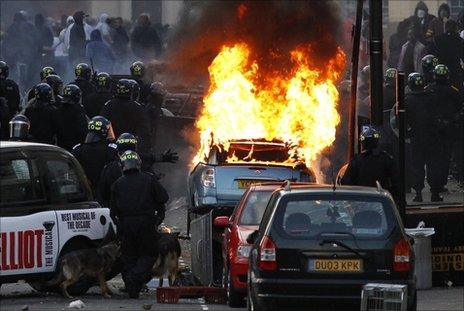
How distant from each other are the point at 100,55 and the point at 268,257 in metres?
22.9

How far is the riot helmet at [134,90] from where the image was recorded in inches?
1029

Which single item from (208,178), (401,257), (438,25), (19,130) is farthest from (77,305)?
(438,25)

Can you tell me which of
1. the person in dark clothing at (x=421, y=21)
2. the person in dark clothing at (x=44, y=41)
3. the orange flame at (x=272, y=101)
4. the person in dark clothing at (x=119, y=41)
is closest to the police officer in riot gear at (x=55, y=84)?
the orange flame at (x=272, y=101)

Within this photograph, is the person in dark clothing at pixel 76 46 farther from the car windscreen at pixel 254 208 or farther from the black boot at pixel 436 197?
the car windscreen at pixel 254 208

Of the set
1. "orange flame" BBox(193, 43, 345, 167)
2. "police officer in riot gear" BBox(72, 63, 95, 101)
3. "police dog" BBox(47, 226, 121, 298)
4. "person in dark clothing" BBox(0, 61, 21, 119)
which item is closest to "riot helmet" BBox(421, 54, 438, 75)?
"orange flame" BBox(193, 43, 345, 167)

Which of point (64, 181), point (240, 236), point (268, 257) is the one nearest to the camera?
point (268, 257)

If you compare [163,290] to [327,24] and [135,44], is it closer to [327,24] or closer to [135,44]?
[327,24]

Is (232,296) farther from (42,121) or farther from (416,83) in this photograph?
(416,83)

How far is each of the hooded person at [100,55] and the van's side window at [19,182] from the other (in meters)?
→ 19.4

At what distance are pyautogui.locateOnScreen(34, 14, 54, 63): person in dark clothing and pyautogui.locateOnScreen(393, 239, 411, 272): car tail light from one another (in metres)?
24.9

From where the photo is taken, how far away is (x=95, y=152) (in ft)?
71.2

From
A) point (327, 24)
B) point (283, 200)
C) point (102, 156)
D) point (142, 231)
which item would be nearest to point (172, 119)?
point (327, 24)

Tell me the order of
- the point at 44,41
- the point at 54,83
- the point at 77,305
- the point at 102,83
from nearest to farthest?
1. the point at 77,305
2. the point at 54,83
3. the point at 102,83
4. the point at 44,41

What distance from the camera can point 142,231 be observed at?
19453 mm
